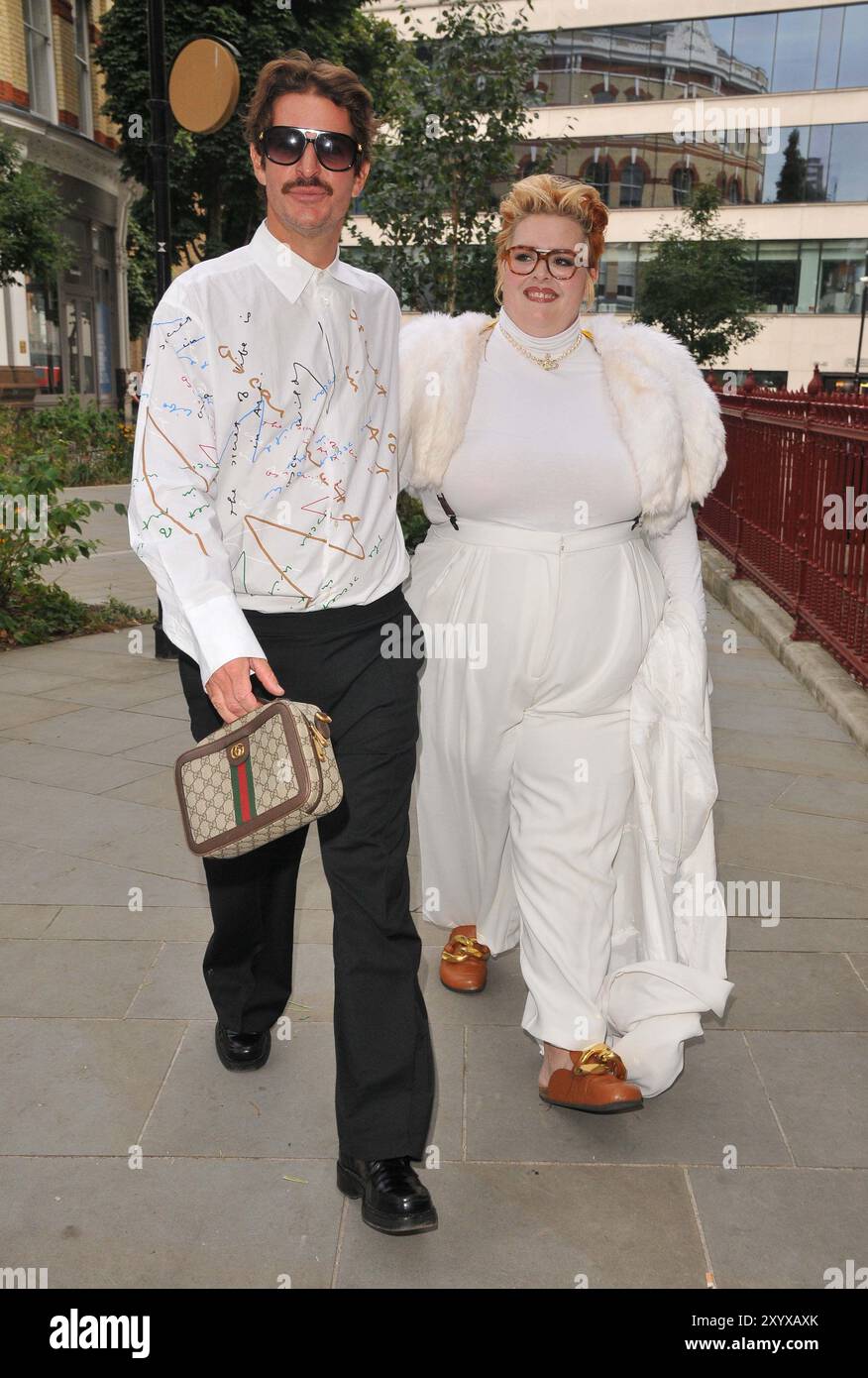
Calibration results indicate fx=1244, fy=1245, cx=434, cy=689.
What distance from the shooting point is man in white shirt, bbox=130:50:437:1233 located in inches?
95.2

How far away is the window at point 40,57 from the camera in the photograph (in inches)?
1030

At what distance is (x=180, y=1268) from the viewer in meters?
2.43

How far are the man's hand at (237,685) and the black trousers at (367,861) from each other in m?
0.20

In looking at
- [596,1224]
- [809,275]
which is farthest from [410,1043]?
[809,275]

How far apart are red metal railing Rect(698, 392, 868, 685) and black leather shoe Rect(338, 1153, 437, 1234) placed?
4898 millimetres

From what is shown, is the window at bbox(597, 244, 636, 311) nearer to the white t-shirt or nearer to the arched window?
the arched window

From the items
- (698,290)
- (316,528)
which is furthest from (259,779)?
(698,290)

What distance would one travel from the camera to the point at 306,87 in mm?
2537

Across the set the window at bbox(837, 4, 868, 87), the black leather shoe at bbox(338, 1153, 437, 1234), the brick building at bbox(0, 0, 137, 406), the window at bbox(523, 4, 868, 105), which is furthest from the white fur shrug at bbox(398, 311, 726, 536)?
the window at bbox(837, 4, 868, 87)

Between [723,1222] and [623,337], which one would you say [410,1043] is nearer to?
[723,1222]

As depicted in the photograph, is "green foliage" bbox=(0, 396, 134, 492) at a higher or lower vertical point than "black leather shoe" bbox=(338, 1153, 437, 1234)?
higher

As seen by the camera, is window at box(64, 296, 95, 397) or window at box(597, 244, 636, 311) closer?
window at box(64, 296, 95, 397)
